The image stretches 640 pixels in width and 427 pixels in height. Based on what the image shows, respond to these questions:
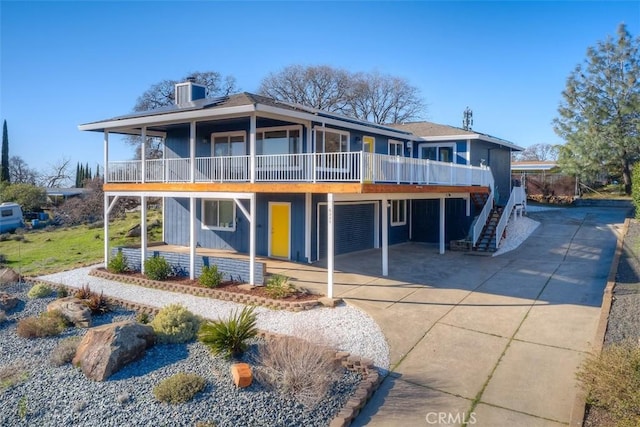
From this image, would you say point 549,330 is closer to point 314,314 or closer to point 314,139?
point 314,314

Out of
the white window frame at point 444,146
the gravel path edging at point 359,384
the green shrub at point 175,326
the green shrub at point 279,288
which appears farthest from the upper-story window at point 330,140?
the gravel path edging at point 359,384

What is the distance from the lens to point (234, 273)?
13.1 metres

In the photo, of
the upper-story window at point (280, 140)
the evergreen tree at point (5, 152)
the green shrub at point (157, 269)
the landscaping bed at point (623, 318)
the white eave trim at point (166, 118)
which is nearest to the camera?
the landscaping bed at point (623, 318)

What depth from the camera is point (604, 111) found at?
2978cm

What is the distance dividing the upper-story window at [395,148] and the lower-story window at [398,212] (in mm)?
2418

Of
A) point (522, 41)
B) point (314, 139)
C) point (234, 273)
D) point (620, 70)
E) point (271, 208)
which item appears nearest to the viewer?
point (234, 273)

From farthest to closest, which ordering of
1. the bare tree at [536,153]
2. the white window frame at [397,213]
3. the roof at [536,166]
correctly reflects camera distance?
the bare tree at [536,153], the roof at [536,166], the white window frame at [397,213]

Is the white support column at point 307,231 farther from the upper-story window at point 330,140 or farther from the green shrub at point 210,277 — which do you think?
the green shrub at point 210,277

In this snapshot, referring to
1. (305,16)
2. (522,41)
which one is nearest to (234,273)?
(305,16)

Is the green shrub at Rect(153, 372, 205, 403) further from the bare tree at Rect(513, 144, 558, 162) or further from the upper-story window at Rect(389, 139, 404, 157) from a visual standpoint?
the bare tree at Rect(513, 144, 558, 162)

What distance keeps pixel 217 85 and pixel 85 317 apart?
36242mm

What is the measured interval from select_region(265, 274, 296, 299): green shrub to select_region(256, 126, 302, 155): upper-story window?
229 inches

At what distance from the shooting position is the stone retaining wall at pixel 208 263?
1248cm

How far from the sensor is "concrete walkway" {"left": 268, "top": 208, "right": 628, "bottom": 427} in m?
5.89
